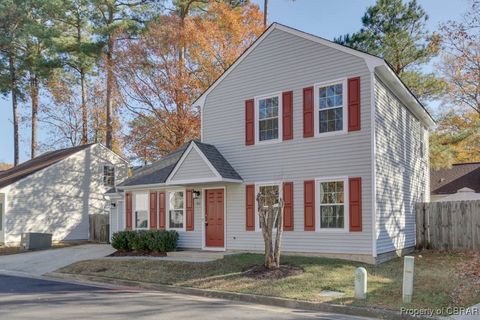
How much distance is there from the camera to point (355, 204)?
14.3 meters

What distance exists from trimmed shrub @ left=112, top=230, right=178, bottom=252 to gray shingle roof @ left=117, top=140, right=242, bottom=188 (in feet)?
6.68

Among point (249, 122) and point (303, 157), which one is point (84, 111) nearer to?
point (249, 122)

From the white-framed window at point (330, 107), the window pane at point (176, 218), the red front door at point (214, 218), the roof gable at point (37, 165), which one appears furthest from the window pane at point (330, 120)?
the roof gable at point (37, 165)

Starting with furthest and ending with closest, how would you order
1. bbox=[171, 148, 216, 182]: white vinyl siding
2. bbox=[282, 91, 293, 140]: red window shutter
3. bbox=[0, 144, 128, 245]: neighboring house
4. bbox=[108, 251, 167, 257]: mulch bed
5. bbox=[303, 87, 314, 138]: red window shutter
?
bbox=[0, 144, 128, 245]: neighboring house
bbox=[108, 251, 167, 257]: mulch bed
bbox=[171, 148, 216, 182]: white vinyl siding
bbox=[282, 91, 293, 140]: red window shutter
bbox=[303, 87, 314, 138]: red window shutter

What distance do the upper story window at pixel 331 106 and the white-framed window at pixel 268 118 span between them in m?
1.47

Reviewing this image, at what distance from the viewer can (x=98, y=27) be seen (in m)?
32.2

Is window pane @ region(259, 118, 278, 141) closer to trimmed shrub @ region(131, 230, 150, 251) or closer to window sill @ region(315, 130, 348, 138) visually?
window sill @ region(315, 130, 348, 138)

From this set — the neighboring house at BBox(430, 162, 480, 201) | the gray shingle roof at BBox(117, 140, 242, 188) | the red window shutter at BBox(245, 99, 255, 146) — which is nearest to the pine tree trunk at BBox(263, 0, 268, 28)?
the gray shingle roof at BBox(117, 140, 242, 188)

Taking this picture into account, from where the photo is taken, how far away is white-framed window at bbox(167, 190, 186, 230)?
18641 millimetres

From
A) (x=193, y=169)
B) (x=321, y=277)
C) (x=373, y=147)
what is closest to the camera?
(x=321, y=277)

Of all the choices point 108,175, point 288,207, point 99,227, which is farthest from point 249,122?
point 108,175

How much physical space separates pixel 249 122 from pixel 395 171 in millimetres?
5273

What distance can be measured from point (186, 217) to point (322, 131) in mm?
6497

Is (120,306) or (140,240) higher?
(140,240)
